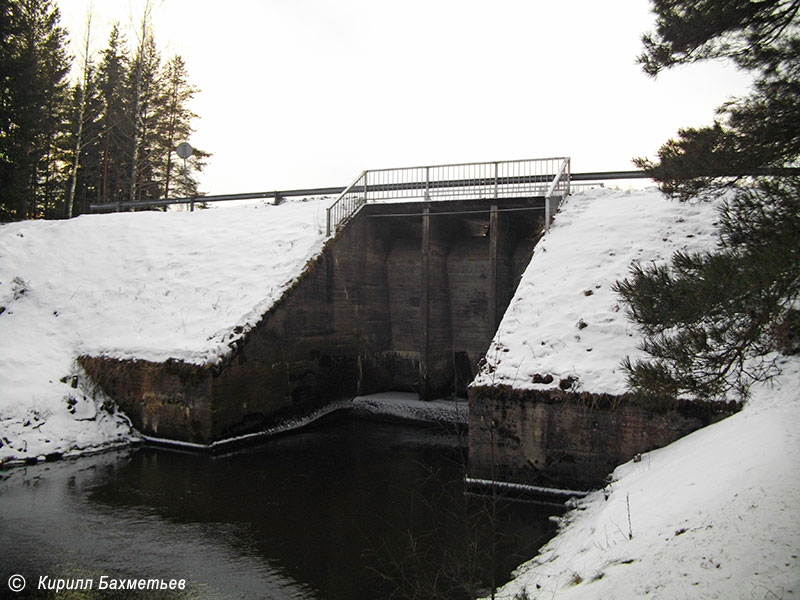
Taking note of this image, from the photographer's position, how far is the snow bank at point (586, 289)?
10352mm

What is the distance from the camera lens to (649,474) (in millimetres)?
7934

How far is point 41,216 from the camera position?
33.2 m

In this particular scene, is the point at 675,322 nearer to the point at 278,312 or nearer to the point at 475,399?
the point at 475,399

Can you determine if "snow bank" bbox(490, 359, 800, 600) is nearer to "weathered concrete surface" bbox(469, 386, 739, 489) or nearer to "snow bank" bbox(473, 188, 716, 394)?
"weathered concrete surface" bbox(469, 386, 739, 489)

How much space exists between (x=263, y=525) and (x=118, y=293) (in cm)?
1120

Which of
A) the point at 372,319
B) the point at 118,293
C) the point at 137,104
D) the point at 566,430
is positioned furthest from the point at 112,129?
the point at 566,430

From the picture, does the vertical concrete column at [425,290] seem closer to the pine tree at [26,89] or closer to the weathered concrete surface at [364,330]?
the weathered concrete surface at [364,330]

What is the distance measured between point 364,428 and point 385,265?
648cm

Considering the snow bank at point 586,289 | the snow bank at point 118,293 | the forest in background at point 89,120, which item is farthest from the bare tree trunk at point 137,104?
the snow bank at point 586,289

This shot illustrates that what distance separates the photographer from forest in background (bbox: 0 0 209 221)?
23812mm

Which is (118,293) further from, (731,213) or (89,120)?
(89,120)

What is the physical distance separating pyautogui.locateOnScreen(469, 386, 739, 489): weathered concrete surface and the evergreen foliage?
4.53 metres

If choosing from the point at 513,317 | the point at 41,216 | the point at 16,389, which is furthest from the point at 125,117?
the point at 513,317

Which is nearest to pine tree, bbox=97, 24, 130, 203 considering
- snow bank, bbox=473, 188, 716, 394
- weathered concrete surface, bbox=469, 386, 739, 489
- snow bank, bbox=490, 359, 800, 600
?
snow bank, bbox=473, 188, 716, 394
